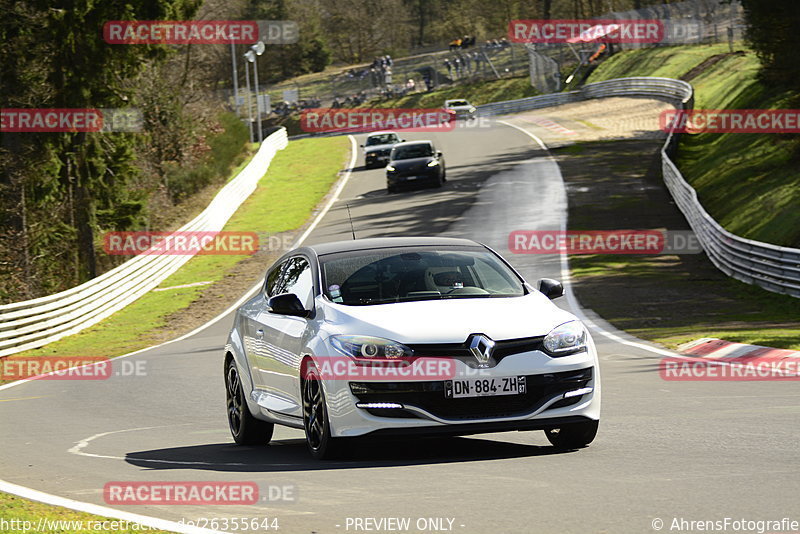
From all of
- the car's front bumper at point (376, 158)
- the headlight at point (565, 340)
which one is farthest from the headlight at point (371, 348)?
the car's front bumper at point (376, 158)

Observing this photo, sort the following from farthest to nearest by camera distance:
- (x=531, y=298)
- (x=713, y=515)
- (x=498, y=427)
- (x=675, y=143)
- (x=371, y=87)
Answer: (x=371, y=87) < (x=675, y=143) < (x=531, y=298) < (x=498, y=427) < (x=713, y=515)

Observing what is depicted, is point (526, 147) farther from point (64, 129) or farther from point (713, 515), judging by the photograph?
point (713, 515)

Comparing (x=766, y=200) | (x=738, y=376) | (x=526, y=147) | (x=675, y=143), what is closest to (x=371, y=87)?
(x=526, y=147)

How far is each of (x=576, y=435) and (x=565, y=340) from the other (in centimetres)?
76

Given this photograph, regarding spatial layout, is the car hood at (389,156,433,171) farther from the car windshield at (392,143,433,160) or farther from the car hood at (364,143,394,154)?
the car hood at (364,143,394,154)

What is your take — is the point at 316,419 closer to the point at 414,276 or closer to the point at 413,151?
the point at 414,276

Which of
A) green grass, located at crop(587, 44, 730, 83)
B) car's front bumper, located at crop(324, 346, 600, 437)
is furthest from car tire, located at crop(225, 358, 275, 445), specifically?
green grass, located at crop(587, 44, 730, 83)

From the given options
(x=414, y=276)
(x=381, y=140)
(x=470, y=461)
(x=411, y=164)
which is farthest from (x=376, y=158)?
A: (x=470, y=461)

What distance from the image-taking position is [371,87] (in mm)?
105438

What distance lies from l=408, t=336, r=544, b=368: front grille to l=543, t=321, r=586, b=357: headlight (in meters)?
0.20

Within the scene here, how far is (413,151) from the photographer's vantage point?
160ft

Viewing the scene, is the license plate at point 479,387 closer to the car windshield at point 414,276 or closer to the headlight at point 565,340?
the headlight at point 565,340

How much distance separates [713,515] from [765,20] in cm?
3278

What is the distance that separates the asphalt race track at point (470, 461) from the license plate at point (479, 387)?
0.48 m
